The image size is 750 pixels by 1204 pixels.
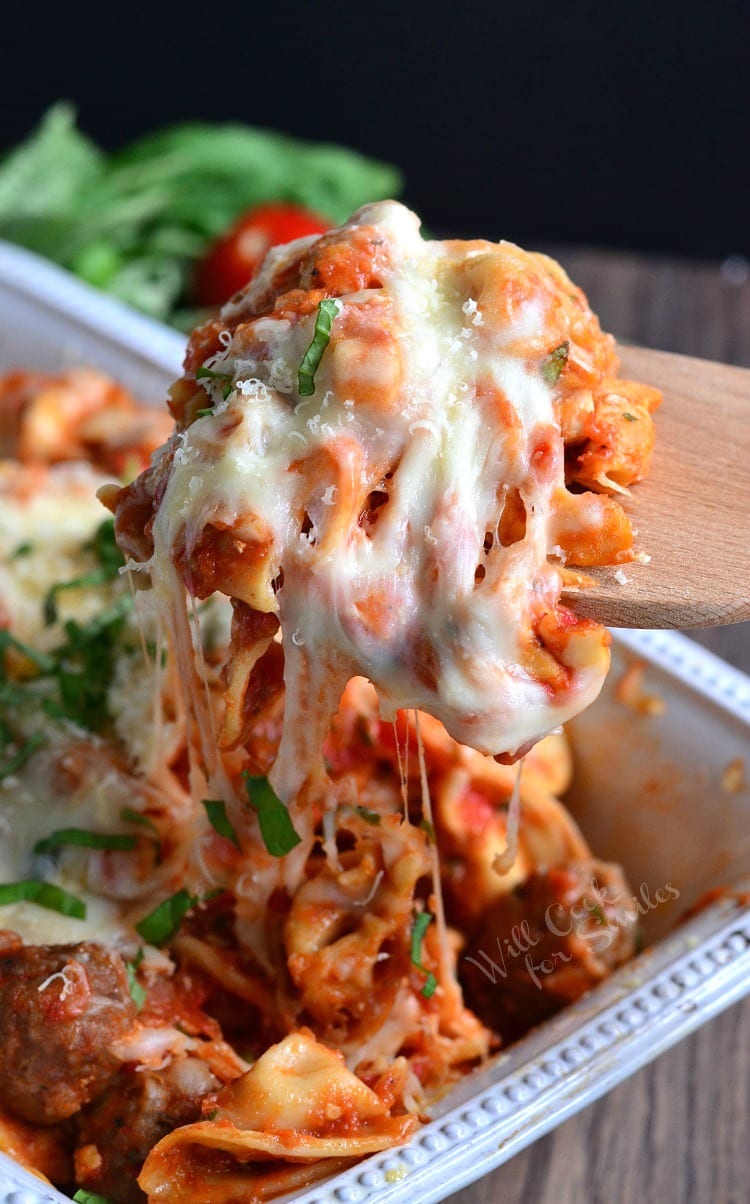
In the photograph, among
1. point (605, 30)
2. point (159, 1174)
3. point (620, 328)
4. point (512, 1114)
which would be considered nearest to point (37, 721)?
point (159, 1174)

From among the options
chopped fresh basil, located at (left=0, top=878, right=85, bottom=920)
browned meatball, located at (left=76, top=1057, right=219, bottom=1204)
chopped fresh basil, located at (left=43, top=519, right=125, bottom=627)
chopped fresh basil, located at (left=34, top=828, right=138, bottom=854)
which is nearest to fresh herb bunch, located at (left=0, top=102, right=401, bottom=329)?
chopped fresh basil, located at (left=43, top=519, right=125, bottom=627)

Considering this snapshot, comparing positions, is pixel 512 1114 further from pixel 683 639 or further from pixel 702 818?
pixel 683 639

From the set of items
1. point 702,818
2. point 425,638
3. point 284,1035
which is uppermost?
point 425,638

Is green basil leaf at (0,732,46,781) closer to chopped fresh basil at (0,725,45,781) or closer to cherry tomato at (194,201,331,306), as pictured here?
chopped fresh basil at (0,725,45,781)

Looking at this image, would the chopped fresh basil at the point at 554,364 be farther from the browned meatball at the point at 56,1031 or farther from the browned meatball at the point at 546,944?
the browned meatball at the point at 56,1031

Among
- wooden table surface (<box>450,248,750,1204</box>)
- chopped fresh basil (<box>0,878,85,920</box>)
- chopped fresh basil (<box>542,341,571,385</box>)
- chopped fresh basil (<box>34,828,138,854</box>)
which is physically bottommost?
wooden table surface (<box>450,248,750,1204</box>)

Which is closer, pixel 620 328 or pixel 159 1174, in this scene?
pixel 159 1174

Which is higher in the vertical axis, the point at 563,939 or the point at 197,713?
the point at 197,713
